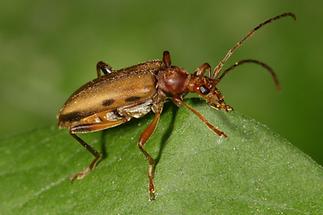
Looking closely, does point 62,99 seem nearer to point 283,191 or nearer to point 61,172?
point 61,172

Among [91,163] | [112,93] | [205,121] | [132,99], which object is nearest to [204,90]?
[132,99]

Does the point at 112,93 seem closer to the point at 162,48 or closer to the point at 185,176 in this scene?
the point at 185,176

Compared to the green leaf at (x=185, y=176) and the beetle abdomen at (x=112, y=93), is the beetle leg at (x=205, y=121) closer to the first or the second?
the green leaf at (x=185, y=176)

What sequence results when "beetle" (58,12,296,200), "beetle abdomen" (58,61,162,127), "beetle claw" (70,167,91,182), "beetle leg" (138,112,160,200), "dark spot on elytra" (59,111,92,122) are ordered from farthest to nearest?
"dark spot on elytra" (59,111,92,122)
"beetle abdomen" (58,61,162,127)
"beetle" (58,12,296,200)
"beetle claw" (70,167,91,182)
"beetle leg" (138,112,160,200)

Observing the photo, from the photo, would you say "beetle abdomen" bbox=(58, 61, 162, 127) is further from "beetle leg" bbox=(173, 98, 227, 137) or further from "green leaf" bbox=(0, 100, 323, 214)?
"beetle leg" bbox=(173, 98, 227, 137)

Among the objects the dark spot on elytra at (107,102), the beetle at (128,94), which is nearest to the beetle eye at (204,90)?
the beetle at (128,94)

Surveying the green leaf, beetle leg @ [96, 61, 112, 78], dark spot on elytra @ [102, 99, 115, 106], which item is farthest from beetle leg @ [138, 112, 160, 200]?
beetle leg @ [96, 61, 112, 78]

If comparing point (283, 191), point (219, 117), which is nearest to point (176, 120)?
point (219, 117)
